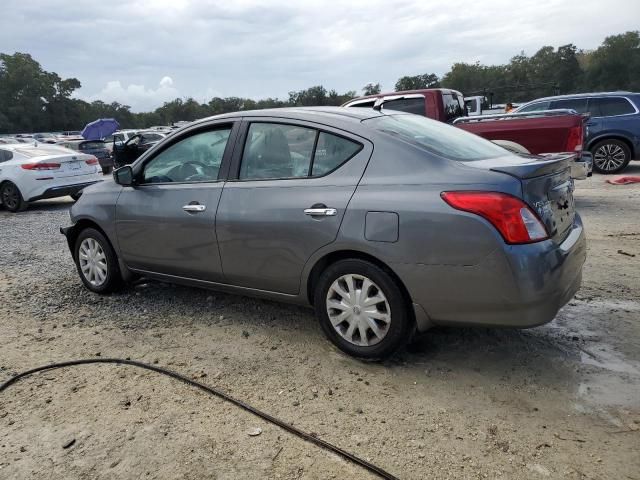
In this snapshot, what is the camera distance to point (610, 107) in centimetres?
1173

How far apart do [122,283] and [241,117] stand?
2.06 m

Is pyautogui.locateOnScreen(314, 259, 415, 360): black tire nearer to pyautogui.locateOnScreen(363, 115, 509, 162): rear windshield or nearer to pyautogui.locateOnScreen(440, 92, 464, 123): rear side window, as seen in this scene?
pyautogui.locateOnScreen(363, 115, 509, 162): rear windshield

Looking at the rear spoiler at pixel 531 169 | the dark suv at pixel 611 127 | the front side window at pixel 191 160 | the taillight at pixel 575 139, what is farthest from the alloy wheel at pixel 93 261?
the dark suv at pixel 611 127

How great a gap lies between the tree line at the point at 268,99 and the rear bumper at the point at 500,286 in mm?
53565

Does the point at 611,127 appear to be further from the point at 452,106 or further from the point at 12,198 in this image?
the point at 12,198

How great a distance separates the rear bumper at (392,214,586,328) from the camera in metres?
2.80

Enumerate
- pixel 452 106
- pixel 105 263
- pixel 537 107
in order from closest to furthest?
1. pixel 105 263
2. pixel 452 106
3. pixel 537 107

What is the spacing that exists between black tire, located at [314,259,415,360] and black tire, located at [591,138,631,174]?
34.6ft

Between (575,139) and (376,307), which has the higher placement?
(575,139)

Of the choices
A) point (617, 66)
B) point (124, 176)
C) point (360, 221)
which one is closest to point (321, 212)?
point (360, 221)

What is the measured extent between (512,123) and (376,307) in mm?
6383

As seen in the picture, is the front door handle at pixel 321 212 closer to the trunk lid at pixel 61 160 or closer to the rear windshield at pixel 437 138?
the rear windshield at pixel 437 138

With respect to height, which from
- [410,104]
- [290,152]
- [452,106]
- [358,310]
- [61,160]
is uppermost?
[410,104]

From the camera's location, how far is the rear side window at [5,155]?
11.4 m
